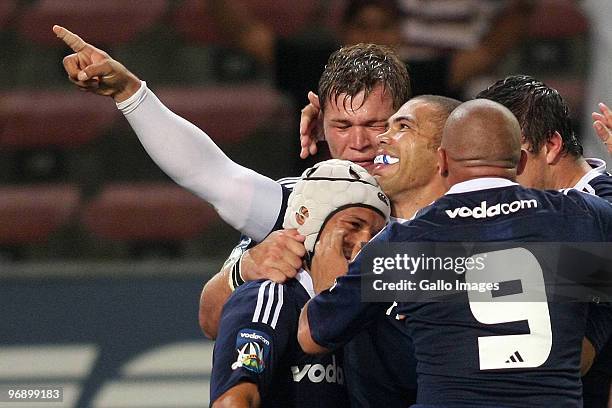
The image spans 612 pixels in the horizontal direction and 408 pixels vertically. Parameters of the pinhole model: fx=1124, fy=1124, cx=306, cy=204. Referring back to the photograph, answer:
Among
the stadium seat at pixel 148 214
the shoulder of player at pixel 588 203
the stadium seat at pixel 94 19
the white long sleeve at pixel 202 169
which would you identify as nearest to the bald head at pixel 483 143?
the shoulder of player at pixel 588 203

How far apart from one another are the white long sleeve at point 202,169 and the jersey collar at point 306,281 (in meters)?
0.24

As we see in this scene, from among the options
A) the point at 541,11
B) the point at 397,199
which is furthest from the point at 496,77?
the point at 397,199

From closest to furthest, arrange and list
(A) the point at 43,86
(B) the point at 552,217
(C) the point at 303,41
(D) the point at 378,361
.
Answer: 1. (B) the point at 552,217
2. (D) the point at 378,361
3. (C) the point at 303,41
4. (A) the point at 43,86

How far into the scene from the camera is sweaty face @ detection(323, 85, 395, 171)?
9.77ft

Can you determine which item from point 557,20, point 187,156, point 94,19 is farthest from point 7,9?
point 187,156

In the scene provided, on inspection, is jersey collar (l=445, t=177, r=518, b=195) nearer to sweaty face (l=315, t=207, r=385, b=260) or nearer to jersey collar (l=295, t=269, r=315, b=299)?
sweaty face (l=315, t=207, r=385, b=260)

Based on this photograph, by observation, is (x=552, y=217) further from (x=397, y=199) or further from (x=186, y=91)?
(x=186, y=91)

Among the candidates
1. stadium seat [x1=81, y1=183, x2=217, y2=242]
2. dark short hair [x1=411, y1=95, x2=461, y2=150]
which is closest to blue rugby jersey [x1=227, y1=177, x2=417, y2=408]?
dark short hair [x1=411, y1=95, x2=461, y2=150]

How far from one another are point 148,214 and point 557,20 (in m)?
2.56

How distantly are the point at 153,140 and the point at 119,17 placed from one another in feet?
12.3

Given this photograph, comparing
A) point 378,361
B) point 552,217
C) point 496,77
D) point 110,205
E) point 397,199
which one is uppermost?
point 496,77

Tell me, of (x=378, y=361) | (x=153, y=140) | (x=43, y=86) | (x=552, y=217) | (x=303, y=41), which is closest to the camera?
(x=552, y=217)

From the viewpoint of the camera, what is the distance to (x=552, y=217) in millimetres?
2422

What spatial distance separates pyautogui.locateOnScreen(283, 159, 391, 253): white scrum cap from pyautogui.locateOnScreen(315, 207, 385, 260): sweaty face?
1cm
